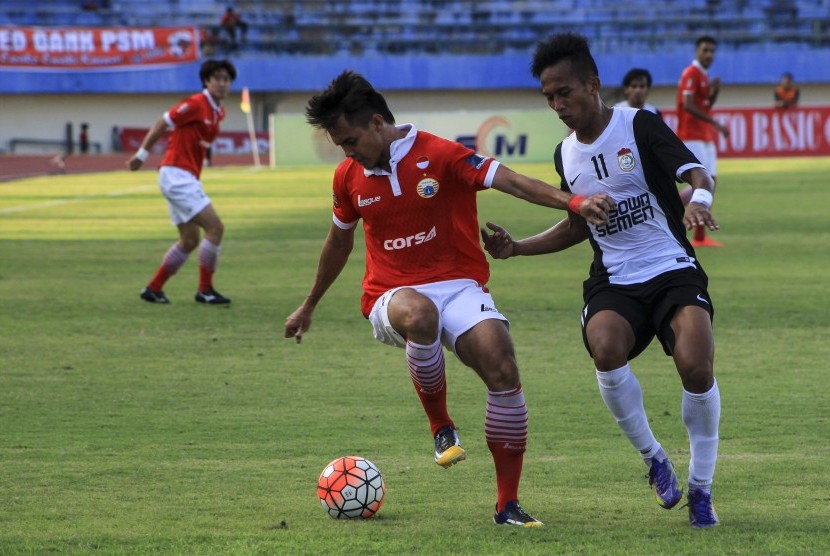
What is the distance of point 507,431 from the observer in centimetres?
562

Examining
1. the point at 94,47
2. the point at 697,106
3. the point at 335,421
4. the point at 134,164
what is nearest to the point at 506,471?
the point at 335,421

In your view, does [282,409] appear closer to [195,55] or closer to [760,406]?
[760,406]

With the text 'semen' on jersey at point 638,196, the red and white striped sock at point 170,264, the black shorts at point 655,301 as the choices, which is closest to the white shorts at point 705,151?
the red and white striped sock at point 170,264

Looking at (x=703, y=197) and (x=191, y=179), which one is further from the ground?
(x=703, y=197)

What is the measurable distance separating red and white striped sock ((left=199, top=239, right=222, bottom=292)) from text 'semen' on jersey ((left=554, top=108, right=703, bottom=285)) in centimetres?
797

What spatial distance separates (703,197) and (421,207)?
1230 mm

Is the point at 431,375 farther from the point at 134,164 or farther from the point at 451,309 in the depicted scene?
the point at 134,164

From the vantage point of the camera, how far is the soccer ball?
18.7ft

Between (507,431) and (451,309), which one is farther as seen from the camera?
(451,309)

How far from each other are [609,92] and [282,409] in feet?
156

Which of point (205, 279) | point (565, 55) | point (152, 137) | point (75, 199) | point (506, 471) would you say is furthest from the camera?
point (75, 199)

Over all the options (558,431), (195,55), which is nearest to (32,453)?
(558,431)

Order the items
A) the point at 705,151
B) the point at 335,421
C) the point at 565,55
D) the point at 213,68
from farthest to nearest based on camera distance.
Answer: the point at 705,151 < the point at 213,68 < the point at 335,421 < the point at 565,55

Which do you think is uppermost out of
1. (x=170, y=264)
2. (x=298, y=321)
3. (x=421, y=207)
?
(x=421, y=207)
